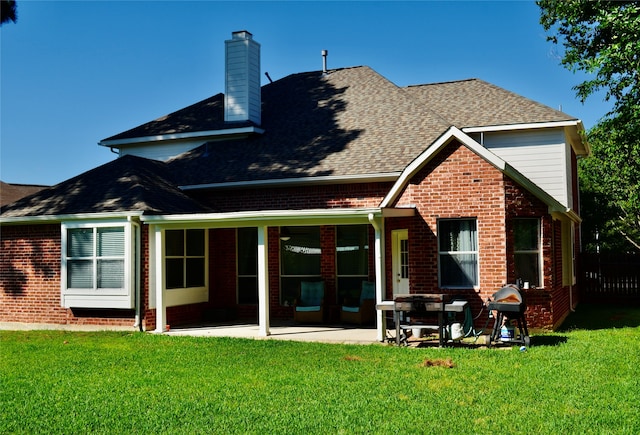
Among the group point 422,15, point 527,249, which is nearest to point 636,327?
point 527,249

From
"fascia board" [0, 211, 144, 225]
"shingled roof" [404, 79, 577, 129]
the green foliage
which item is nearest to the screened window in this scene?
"fascia board" [0, 211, 144, 225]

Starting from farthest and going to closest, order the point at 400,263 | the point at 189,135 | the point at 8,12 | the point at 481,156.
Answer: the point at 189,135, the point at 400,263, the point at 481,156, the point at 8,12

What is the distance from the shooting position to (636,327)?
14.4 metres

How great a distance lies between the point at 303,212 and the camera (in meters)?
13.3

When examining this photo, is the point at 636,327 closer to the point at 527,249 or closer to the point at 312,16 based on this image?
the point at 527,249

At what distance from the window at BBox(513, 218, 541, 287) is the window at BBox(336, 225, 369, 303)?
3.98 metres

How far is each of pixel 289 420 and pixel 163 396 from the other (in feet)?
6.78

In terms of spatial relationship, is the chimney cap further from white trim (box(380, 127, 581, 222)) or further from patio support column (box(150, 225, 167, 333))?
white trim (box(380, 127, 581, 222))

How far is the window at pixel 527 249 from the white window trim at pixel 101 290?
853 cm

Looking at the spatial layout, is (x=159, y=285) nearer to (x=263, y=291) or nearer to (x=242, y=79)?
(x=263, y=291)

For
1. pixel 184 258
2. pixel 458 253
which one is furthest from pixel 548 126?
pixel 184 258

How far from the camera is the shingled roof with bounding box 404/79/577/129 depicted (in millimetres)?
17312

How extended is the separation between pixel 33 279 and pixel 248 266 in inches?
211

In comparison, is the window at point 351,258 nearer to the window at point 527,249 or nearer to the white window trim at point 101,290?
the window at point 527,249
